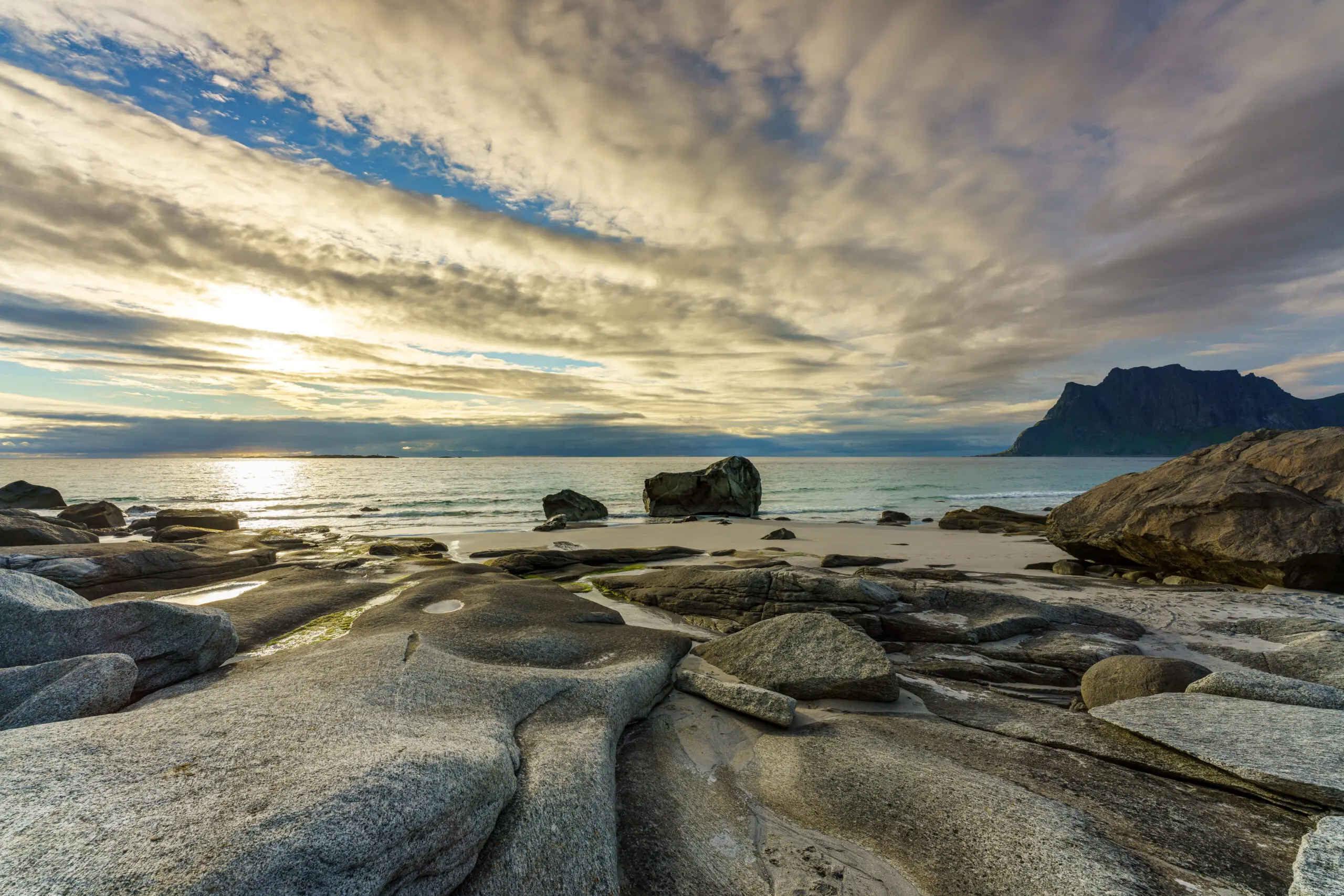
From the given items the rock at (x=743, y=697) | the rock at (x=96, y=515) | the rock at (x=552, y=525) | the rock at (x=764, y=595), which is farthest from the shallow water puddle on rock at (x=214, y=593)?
the rock at (x=96, y=515)

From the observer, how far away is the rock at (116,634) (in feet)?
19.2

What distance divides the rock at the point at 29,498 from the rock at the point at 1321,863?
59.3 m

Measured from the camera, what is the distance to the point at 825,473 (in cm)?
10319

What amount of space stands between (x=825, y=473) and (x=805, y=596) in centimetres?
9688

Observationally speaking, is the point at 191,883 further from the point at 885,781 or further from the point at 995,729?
the point at 995,729

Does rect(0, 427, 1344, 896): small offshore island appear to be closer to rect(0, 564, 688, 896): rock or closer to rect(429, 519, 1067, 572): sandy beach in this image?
rect(0, 564, 688, 896): rock

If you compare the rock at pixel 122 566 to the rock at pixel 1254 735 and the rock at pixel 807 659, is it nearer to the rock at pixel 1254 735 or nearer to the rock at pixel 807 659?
the rock at pixel 807 659

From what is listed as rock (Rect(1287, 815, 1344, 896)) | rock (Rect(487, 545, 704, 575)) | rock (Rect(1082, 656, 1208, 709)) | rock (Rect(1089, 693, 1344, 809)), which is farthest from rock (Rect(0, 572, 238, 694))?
rock (Rect(1082, 656, 1208, 709))

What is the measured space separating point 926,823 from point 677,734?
2559 mm

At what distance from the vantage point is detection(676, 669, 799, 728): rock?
6.01 m

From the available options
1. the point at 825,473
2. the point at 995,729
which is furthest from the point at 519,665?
the point at 825,473

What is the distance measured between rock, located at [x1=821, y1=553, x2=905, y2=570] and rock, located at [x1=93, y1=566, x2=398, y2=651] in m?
11.7

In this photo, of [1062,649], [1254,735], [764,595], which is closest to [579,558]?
[764,595]

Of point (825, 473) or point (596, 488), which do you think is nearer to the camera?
point (596, 488)
